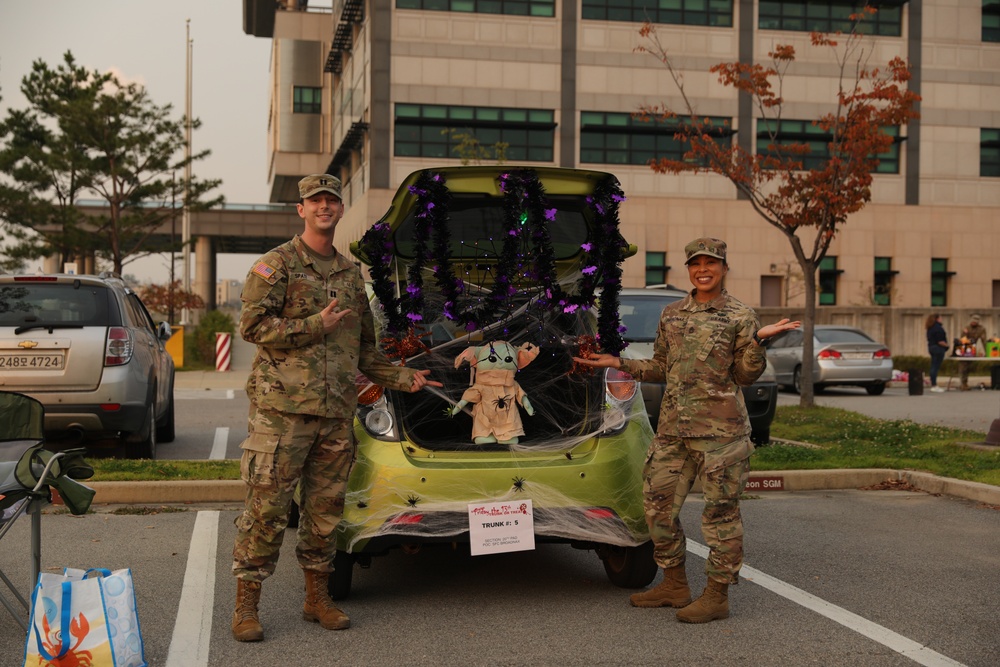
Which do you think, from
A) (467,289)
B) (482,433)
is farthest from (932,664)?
(467,289)

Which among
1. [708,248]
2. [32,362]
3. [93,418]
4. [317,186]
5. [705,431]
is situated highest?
[317,186]

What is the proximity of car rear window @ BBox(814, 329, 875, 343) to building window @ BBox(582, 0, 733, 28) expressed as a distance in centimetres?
1917

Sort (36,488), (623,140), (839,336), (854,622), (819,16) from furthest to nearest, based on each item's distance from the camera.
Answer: (819,16) → (623,140) → (839,336) → (854,622) → (36,488)

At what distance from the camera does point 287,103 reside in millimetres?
57062

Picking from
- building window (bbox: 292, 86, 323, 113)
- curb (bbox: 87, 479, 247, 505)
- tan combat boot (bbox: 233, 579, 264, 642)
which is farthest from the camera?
building window (bbox: 292, 86, 323, 113)

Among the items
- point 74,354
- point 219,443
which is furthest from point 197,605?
point 219,443

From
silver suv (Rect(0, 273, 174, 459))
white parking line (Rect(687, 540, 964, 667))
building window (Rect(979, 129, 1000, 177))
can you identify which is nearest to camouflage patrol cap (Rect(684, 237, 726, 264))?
white parking line (Rect(687, 540, 964, 667))

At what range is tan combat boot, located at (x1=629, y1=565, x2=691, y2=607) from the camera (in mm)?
5773

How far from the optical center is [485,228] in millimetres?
6211

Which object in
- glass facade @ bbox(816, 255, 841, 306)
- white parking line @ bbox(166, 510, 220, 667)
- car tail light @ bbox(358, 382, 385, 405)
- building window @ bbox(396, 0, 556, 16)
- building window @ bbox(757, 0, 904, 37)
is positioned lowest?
white parking line @ bbox(166, 510, 220, 667)

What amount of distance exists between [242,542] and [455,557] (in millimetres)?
2087

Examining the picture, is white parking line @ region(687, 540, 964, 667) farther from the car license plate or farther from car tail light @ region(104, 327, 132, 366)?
the car license plate

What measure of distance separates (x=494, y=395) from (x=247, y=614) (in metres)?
1.65

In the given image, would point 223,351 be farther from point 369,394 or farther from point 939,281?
point 939,281
